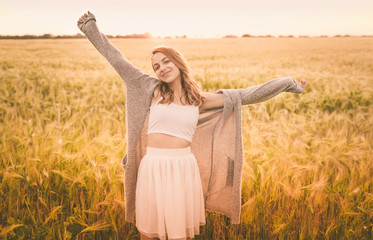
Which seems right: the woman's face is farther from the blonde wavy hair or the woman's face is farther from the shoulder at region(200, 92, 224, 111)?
the shoulder at region(200, 92, 224, 111)

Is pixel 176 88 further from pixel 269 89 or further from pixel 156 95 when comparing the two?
pixel 269 89

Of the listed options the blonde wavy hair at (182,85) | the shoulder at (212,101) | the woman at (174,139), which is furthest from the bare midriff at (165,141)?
the shoulder at (212,101)

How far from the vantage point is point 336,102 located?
4980 millimetres

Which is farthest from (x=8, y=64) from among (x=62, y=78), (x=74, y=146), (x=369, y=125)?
(x=369, y=125)

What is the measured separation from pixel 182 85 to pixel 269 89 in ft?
2.06

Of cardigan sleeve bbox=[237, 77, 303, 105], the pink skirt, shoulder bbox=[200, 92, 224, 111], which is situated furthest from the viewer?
shoulder bbox=[200, 92, 224, 111]

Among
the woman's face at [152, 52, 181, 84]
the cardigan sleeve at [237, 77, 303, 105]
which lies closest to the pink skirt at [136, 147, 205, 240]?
the woman's face at [152, 52, 181, 84]

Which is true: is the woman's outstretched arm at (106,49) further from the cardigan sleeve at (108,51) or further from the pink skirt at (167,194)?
the pink skirt at (167,194)

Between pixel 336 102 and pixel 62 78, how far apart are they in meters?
5.73

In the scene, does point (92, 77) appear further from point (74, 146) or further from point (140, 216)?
point (140, 216)

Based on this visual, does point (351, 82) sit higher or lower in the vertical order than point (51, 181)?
higher

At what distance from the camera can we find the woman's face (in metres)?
1.86

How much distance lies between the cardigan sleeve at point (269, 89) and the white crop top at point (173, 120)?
425 mm

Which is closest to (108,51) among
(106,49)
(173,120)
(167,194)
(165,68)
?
(106,49)
